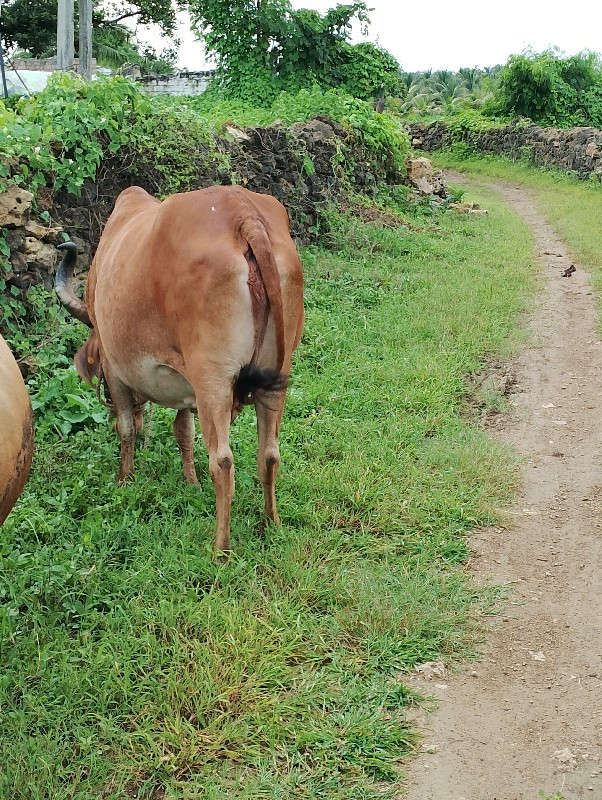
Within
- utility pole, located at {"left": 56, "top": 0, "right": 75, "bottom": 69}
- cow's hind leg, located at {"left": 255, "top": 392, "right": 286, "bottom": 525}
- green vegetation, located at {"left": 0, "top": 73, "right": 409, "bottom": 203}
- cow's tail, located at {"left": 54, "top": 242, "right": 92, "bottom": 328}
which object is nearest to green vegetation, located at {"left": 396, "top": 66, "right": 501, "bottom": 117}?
utility pole, located at {"left": 56, "top": 0, "right": 75, "bottom": 69}

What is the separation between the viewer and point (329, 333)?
7496 mm

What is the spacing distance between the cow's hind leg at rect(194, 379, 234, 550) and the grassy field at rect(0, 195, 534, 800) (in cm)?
17

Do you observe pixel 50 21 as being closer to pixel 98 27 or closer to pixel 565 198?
pixel 98 27

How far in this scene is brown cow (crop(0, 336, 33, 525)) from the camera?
2.24 meters

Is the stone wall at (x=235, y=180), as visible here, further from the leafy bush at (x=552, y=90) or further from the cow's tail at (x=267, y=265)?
the leafy bush at (x=552, y=90)

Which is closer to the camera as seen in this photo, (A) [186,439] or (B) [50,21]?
(A) [186,439]

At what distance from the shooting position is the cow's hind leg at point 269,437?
13.3 feet

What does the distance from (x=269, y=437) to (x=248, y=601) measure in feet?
2.71

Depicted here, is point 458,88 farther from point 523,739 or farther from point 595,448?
point 523,739

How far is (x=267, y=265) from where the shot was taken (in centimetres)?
371

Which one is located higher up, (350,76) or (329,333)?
(350,76)

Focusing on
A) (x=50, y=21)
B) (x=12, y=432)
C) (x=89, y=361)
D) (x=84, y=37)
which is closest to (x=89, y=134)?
(x=89, y=361)

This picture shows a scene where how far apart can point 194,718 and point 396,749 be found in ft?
2.33

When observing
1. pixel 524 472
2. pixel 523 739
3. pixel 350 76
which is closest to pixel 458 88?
pixel 350 76
